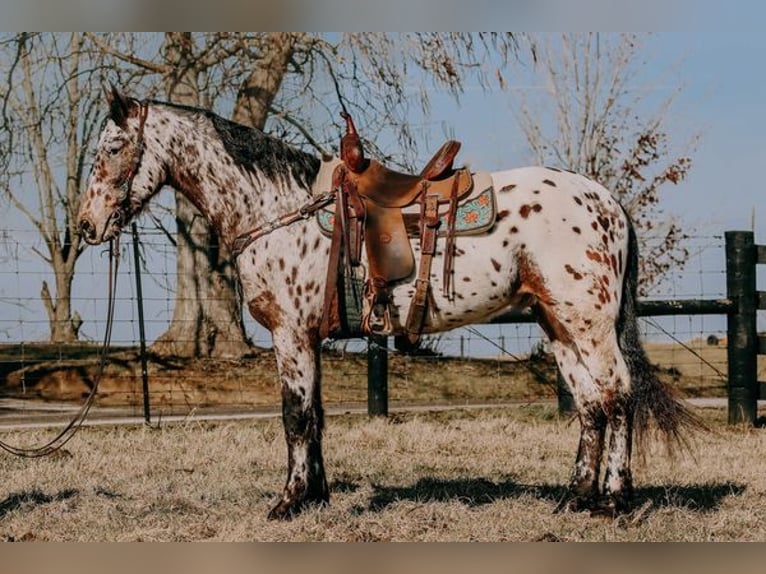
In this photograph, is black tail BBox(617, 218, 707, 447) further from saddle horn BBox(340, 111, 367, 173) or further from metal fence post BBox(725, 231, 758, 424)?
metal fence post BBox(725, 231, 758, 424)

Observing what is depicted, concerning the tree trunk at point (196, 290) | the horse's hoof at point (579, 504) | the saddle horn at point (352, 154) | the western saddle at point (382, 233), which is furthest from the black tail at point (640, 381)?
the tree trunk at point (196, 290)

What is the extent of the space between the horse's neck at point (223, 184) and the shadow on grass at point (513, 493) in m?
1.67

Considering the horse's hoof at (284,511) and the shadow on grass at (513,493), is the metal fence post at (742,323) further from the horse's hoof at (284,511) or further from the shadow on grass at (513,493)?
the horse's hoof at (284,511)

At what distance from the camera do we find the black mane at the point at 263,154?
18.5 ft

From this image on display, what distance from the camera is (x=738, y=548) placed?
4.80 meters

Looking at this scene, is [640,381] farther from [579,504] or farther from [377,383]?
[377,383]

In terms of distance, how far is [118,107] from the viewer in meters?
5.55

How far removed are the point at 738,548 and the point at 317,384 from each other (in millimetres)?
2183

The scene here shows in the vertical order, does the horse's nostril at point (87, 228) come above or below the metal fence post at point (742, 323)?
above

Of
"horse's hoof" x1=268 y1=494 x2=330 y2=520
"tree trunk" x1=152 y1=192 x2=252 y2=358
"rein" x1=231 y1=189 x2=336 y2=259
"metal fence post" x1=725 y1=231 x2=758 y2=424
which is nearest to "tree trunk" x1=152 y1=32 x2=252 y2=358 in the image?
"tree trunk" x1=152 y1=192 x2=252 y2=358

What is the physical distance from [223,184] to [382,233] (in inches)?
36.3

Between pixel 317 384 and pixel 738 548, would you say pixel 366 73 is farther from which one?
pixel 738 548

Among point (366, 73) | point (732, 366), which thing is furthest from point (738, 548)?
point (366, 73)

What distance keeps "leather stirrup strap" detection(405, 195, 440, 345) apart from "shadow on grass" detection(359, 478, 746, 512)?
110 cm
